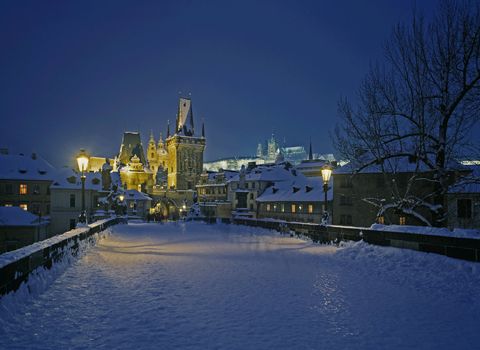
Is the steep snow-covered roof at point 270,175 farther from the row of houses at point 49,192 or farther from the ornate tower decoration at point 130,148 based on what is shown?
the ornate tower decoration at point 130,148

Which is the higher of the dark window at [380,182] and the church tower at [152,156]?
the church tower at [152,156]

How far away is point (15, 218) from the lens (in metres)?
42.4

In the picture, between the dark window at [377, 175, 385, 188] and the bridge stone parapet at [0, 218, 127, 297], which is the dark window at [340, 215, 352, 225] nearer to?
the dark window at [377, 175, 385, 188]

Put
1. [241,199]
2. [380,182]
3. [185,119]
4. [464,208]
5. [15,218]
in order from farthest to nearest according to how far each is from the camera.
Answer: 1. [185,119]
2. [241,199]
3. [15,218]
4. [380,182]
5. [464,208]

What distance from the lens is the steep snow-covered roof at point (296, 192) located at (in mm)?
57531

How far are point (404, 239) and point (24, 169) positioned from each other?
64.0 m

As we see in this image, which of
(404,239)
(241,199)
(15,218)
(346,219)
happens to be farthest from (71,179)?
(404,239)

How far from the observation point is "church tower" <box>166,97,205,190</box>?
12850 centimetres

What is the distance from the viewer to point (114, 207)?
53.9 metres

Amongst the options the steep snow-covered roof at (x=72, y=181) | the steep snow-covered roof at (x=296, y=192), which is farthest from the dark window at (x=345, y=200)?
the steep snow-covered roof at (x=72, y=181)

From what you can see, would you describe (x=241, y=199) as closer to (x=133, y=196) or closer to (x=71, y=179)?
(x=133, y=196)

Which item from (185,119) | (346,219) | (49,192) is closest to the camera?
(346,219)

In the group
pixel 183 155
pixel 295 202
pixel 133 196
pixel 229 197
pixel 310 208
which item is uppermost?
pixel 183 155

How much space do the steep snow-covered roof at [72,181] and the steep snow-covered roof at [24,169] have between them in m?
1.87
